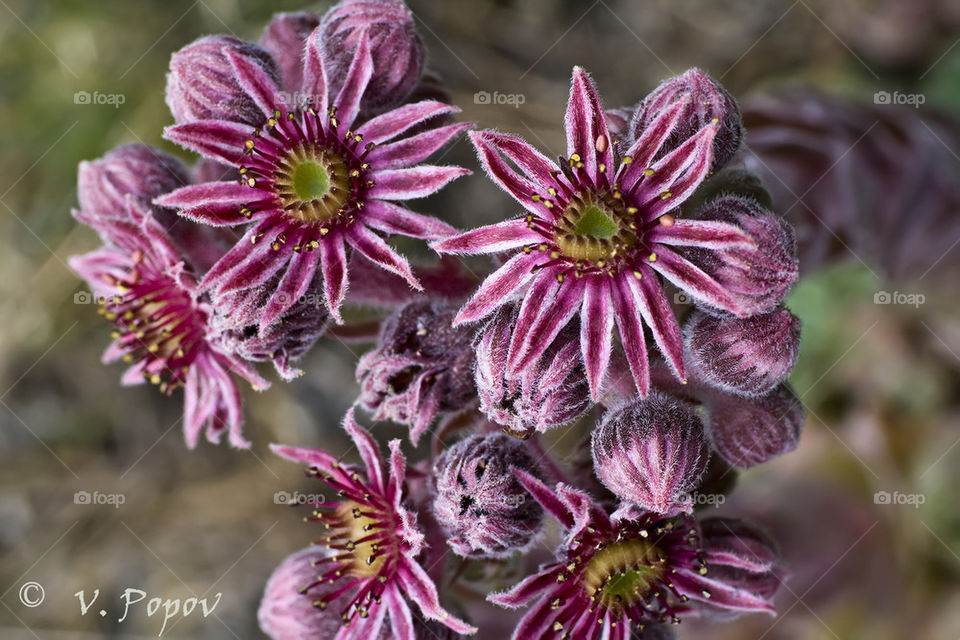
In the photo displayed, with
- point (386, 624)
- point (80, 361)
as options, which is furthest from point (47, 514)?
point (386, 624)

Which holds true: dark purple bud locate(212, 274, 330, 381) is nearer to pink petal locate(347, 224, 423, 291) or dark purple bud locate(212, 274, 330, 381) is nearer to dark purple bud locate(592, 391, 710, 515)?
pink petal locate(347, 224, 423, 291)

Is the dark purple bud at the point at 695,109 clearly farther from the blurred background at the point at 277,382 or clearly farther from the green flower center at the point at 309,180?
the blurred background at the point at 277,382

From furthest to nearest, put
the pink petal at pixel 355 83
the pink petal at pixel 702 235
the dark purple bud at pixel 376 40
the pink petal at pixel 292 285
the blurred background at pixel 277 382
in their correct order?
the blurred background at pixel 277 382, the dark purple bud at pixel 376 40, the pink petal at pixel 355 83, the pink petal at pixel 292 285, the pink petal at pixel 702 235

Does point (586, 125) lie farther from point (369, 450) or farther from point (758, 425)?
point (369, 450)

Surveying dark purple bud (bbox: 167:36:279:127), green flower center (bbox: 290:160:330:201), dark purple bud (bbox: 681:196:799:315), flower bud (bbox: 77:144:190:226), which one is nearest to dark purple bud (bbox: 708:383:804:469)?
dark purple bud (bbox: 681:196:799:315)

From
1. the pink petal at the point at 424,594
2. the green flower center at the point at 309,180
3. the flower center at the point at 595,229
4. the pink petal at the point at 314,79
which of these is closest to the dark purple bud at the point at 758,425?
the flower center at the point at 595,229

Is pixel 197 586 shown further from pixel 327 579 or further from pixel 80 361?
pixel 327 579
